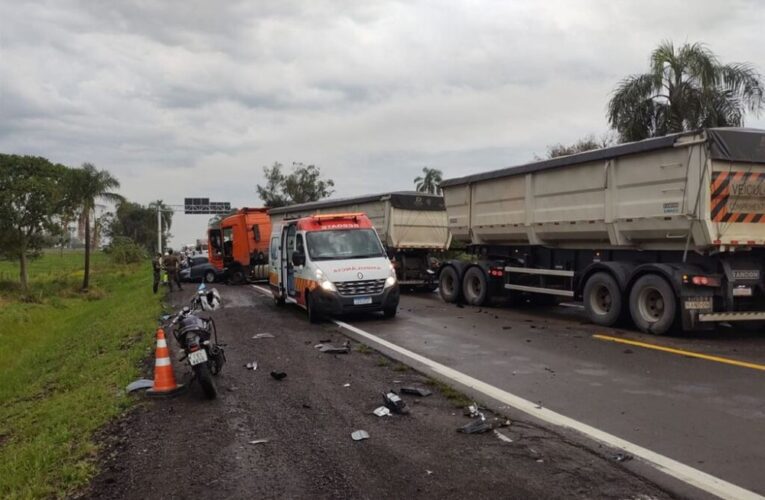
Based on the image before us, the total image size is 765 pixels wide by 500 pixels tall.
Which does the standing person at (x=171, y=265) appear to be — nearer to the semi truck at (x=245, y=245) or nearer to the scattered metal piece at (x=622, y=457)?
the semi truck at (x=245, y=245)

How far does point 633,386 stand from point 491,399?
1.62 m

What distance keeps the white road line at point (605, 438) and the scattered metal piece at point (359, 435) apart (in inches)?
61.1

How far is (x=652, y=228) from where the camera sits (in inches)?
377

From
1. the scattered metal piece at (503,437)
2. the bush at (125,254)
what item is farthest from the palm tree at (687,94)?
the bush at (125,254)

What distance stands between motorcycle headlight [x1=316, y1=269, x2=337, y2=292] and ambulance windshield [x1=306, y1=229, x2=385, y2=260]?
67 cm

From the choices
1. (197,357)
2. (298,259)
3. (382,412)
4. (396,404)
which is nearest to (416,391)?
(396,404)

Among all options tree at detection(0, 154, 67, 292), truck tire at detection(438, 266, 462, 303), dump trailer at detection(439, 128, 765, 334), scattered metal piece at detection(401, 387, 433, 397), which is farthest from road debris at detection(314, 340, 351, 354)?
tree at detection(0, 154, 67, 292)

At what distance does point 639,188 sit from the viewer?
978 cm

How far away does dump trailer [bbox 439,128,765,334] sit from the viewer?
8.81 m

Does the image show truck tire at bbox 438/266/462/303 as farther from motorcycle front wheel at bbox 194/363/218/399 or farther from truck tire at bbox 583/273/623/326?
motorcycle front wheel at bbox 194/363/218/399

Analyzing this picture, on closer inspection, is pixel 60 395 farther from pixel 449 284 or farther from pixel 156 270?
pixel 156 270

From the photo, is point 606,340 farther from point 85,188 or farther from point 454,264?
point 85,188

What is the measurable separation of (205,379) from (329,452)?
2.13 meters

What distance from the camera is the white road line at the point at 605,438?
3.80 meters
